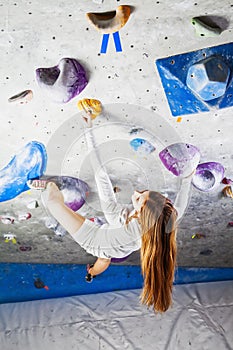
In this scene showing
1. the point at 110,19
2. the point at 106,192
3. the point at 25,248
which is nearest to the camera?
the point at 110,19

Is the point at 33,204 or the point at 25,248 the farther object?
the point at 25,248

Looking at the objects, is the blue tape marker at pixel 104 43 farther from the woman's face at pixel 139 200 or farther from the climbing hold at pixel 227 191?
the climbing hold at pixel 227 191

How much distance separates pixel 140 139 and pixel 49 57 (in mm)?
419

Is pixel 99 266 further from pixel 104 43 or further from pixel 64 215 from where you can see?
pixel 104 43

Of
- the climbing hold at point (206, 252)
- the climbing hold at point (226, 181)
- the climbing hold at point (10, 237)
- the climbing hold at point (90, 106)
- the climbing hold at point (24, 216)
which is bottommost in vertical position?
the climbing hold at point (206, 252)

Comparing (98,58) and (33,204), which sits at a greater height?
(98,58)

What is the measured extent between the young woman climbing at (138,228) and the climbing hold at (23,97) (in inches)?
7.2

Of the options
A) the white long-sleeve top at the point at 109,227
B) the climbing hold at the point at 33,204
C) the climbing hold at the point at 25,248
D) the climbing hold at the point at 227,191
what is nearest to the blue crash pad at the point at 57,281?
the climbing hold at the point at 25,248

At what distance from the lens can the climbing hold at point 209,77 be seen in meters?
1.31

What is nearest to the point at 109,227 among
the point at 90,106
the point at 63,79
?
the point at 90,106

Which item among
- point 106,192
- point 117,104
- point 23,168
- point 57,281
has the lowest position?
point 57,281

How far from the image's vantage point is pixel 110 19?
1184 millimetres

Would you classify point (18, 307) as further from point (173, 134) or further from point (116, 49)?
point (116, 49)

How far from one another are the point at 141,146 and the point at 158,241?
30 cm
